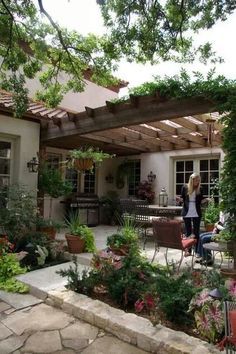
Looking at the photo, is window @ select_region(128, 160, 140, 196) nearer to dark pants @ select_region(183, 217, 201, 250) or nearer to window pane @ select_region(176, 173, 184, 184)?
window pane @ select_region(176, 173, 184, 184)

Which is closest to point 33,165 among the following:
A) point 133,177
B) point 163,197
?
point 163,197

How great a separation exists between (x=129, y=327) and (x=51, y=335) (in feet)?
2.56

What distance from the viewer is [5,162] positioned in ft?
22.6

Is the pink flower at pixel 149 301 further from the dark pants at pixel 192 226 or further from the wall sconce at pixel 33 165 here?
the wall sconce at pixel 33 165

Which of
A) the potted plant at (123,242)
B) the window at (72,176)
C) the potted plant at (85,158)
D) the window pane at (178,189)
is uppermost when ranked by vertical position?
the potted plant at (85,158)

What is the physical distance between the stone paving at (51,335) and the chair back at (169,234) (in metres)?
1.78

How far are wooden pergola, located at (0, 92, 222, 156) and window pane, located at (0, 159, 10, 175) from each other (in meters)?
1.03

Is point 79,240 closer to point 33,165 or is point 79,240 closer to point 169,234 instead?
point 169,234

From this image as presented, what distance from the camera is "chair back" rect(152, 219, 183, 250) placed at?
14.4 ft

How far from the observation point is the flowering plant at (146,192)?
983 centimetres

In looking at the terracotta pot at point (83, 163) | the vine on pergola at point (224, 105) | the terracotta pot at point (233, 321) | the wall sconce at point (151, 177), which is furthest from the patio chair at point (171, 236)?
the wall sconce at point (151, 177)

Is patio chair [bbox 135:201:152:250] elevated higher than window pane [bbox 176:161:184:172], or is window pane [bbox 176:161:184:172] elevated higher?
window pane [bbox 176:161:184:172]

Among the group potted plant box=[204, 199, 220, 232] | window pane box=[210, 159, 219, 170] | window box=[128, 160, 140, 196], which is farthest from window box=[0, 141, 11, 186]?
window pane box=[210, 159, 219, 170]

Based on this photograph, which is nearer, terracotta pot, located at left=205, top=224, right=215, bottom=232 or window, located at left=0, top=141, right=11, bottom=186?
window, located at left=0, top=141, right=11, bottom=186
